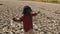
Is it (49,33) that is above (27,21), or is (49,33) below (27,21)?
below

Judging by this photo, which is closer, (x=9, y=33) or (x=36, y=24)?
(x=9, y=33)

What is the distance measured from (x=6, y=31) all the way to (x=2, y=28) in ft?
0.39

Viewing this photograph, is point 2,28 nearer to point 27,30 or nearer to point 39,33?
point 39,33

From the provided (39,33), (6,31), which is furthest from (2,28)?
(39,33)

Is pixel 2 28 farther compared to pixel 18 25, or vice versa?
pixel 18 25

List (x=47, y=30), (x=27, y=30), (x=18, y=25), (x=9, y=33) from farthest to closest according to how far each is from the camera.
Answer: (x=18, y=25), (x=47, y=30), (x=9, y=33), (x=27, y=30)

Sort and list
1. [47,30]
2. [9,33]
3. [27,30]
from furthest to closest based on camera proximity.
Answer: [47,30] < [9,33] < [27,30]

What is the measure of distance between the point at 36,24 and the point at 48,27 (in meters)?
0.17

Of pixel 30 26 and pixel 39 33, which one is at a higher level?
pixel 30 26

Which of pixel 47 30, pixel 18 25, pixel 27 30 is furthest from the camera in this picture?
pixel 18 25

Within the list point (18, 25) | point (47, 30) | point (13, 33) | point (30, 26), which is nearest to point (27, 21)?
point (30, 26)

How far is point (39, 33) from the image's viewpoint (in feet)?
5.37

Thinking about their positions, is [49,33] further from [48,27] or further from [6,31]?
[6,31]

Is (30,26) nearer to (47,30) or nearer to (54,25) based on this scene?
(47,30)
